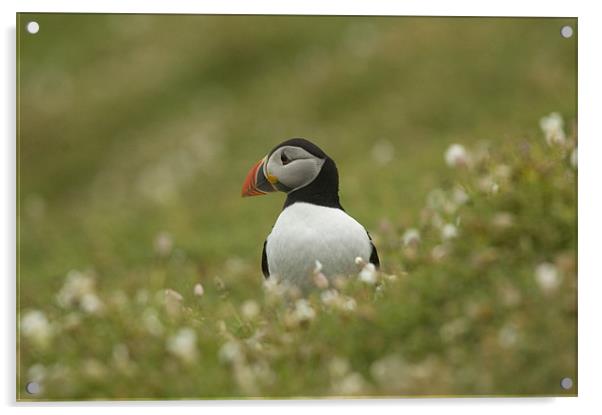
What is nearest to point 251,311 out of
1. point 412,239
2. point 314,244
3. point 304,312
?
point 304,312

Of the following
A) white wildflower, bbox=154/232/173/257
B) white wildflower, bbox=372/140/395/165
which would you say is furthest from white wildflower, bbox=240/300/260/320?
white wildflower, bbox=372/140/395/165

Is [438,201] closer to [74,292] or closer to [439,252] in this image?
[439,252]

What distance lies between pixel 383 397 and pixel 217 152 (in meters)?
5.04

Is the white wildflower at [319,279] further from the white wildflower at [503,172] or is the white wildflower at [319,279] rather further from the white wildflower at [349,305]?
the white wildflower at [503,172]

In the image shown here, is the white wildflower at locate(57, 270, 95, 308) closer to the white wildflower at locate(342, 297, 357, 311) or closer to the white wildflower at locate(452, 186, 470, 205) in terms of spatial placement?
the white wildflower at locate(342, 297, 357, 311)

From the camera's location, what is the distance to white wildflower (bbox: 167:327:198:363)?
474 cm

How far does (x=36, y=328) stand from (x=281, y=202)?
3.08 metres

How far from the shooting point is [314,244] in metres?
4.89

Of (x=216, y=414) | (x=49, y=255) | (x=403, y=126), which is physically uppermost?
(x=403, y=126)

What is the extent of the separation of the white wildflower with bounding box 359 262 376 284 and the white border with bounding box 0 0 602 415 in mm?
742

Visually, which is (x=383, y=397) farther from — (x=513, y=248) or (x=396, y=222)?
(x=396, y=222)

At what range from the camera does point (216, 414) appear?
16.8ft
